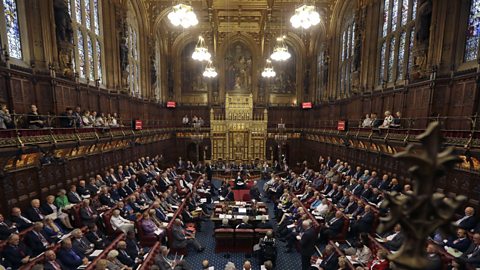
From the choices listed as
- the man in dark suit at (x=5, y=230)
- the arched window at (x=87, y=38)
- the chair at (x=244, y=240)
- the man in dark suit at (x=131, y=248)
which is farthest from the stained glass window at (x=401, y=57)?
the man in dark suit at (x=5, y=230)

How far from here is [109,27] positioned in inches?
575

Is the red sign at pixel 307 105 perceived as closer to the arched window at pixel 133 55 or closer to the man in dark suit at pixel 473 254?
the arched window at pixel 133 55

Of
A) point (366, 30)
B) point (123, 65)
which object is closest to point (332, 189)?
point (366, 30)

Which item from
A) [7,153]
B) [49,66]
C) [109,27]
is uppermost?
[109,27]

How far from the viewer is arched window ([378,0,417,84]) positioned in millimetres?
11727

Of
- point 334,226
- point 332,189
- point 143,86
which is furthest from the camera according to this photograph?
point 143,86

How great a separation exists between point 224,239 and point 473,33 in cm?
1188

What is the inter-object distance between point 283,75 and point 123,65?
16478 mm

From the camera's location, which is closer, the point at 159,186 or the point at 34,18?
the point at 34,18

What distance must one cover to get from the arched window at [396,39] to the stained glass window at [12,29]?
56.2ft

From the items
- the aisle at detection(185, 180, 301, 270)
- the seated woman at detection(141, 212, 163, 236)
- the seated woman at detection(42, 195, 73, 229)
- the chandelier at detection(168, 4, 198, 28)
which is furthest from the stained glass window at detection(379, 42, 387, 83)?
the seated woman at detection(42, 195, 73, 229)

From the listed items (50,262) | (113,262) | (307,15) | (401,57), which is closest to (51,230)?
(50,262)

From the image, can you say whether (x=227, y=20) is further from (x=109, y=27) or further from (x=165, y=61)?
(x=109, y=27)

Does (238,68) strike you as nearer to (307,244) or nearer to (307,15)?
(307,15)
